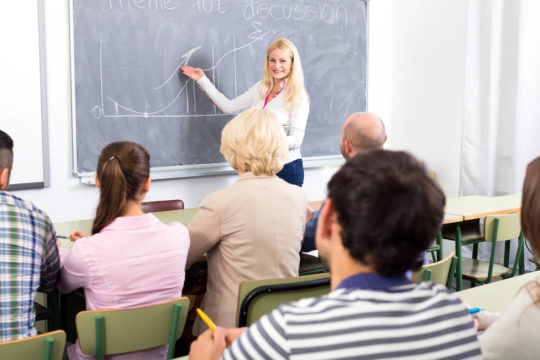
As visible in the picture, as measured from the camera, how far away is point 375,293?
0.95m

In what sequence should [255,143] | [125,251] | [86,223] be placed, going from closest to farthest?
[125,251] < [255,143] < [86,223]

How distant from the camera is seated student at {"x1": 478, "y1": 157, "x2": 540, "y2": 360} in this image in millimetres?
1257

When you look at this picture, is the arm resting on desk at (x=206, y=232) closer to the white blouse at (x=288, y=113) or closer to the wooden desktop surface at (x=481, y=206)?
the wooden desktop surface at (x=481, y=206)

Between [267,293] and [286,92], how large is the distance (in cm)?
260

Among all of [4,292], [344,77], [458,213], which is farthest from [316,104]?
[4,292]

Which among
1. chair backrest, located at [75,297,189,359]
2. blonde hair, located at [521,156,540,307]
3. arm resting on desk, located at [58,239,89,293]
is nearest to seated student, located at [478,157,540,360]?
blonde hair, located at [521,156,540,307]

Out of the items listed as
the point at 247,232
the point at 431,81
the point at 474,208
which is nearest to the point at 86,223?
the point at 247,232

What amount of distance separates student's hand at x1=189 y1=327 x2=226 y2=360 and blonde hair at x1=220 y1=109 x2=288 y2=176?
4.03ft

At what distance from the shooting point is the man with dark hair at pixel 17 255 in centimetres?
177

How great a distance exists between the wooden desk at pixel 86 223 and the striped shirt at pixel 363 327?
1.97m

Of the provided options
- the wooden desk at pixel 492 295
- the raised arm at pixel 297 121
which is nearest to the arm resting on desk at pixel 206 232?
the wooden desk at pixel 492 295

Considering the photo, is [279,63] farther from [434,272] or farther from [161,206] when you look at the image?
[434,272]

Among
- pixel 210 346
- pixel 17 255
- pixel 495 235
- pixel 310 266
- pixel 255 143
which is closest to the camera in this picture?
pixel 210 346

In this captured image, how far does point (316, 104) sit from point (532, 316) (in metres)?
4.14
